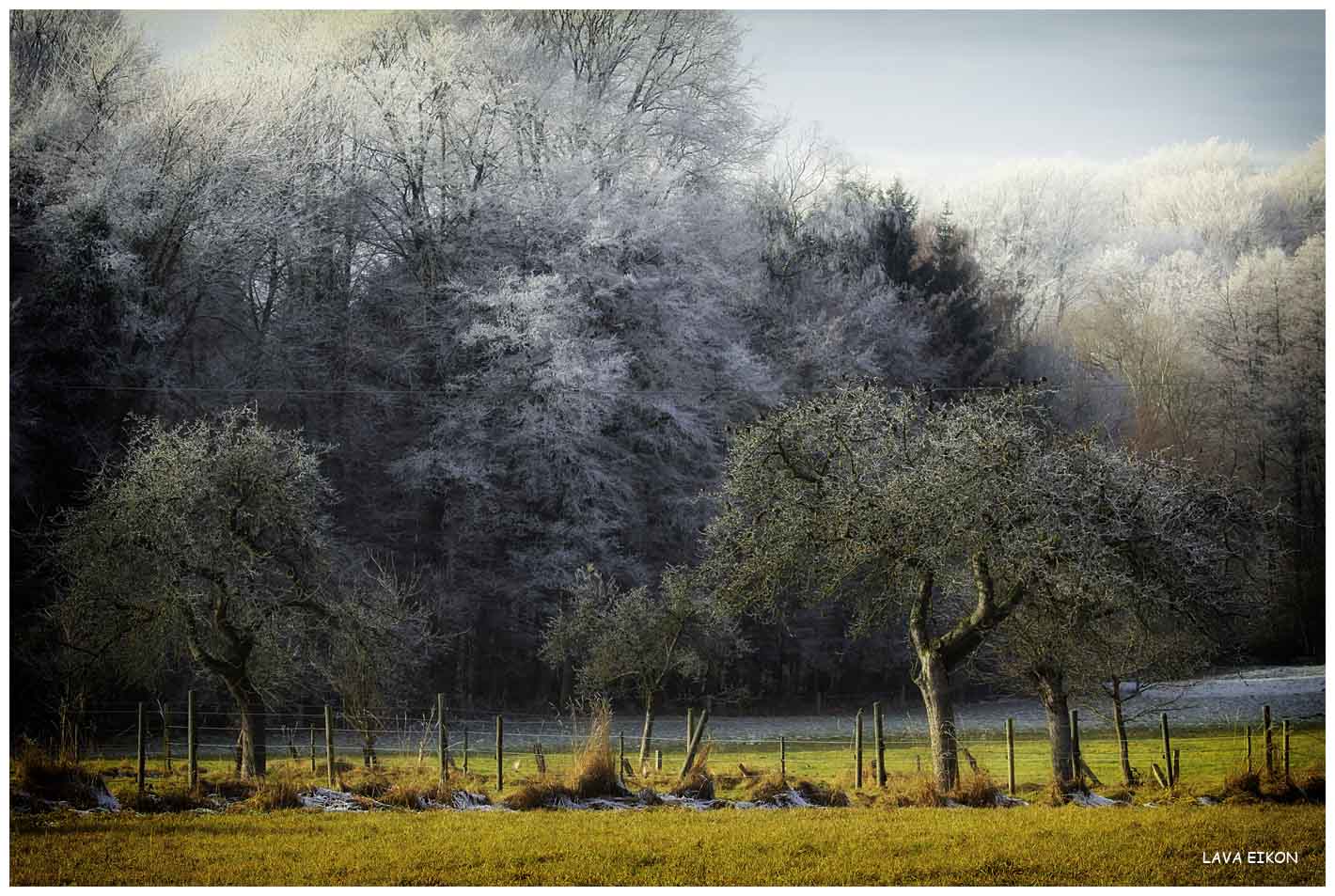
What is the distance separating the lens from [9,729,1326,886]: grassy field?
27.9 feet

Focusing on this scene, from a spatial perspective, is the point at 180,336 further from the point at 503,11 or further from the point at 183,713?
the point at 503,11

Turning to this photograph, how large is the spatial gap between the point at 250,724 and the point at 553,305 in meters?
7.77

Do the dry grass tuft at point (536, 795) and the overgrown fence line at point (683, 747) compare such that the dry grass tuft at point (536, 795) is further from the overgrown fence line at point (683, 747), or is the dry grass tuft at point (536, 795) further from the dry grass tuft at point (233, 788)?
the dry grass tuft at point (233, 788)

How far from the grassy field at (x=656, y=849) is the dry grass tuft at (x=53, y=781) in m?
0.45

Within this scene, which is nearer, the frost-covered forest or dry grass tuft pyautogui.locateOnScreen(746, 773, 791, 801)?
dry grass tuft pyautogui.locateOnScreen(746, 773, 791, 801)

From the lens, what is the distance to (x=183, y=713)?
49.0 ft

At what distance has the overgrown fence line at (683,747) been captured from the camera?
37.7ft

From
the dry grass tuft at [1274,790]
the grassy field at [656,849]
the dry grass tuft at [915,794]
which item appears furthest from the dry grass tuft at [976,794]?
the dry grass tuft at [1274,790]

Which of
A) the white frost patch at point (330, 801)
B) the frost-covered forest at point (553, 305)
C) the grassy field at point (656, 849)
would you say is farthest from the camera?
the frost-covered forest at point (553, 305)

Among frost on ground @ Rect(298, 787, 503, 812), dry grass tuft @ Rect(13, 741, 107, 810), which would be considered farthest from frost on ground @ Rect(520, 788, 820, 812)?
dry grass tuft @ Rect(13, 741, 107, 810)

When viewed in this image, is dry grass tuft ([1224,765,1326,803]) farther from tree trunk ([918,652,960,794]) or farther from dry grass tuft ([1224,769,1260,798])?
tree trunk ([918,652,960,794])

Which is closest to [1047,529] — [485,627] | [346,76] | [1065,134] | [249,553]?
[1065,134]

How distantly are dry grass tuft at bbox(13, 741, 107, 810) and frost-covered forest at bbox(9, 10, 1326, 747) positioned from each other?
500 centimetres

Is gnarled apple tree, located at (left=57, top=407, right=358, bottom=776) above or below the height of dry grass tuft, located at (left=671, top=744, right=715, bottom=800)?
above
